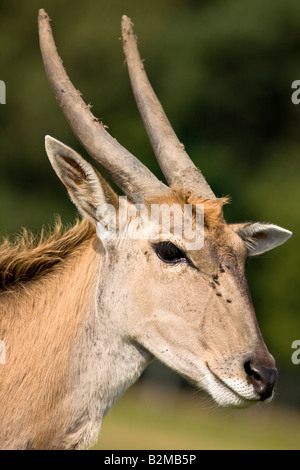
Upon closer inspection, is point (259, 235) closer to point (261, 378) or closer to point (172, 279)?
point (172, 279)

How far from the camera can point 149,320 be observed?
20.5ft

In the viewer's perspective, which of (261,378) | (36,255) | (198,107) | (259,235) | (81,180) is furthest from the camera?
(198,107)

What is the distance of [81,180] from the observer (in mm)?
6523

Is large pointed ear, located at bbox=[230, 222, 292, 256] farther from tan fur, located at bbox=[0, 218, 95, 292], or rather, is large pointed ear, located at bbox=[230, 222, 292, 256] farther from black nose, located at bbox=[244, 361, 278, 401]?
black nose, located at bbox=[244, 361, 278, 401]

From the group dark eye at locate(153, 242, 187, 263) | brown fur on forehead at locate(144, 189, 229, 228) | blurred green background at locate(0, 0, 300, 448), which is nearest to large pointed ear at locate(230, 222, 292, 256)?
brown fur on forehead at locate(144, 189, 229, 228)

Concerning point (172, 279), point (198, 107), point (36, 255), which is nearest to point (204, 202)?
point (172, 279)

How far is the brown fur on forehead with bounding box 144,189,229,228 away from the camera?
6.50m

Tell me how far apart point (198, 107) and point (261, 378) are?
26.5 meters

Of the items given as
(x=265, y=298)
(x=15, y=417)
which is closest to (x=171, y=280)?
(x=15, y=417)

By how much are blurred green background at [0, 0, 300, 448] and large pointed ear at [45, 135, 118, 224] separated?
836 inches

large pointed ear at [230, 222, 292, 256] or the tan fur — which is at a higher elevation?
the tan fur

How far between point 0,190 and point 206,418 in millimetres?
12711

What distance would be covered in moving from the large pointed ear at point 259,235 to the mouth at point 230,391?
156 centimetres

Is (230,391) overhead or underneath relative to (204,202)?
underneath
